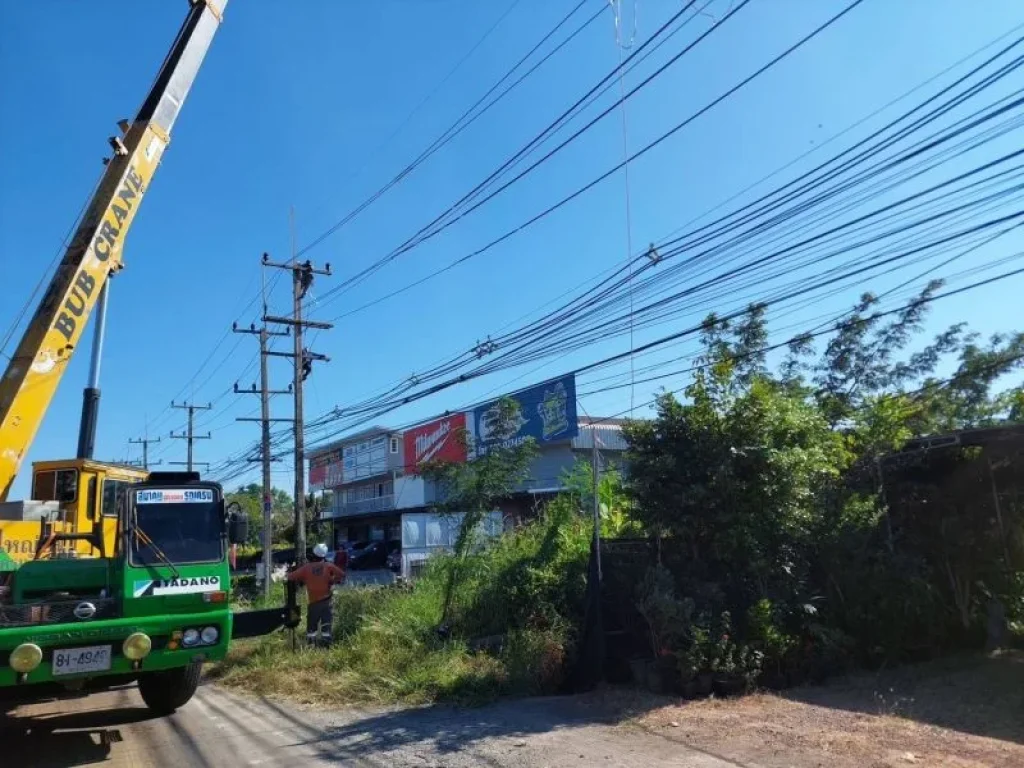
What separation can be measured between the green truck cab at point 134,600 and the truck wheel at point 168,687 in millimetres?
55

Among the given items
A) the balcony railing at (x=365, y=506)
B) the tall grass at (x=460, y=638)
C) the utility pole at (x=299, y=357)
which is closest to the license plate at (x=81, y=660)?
the tall grass at (x=460, y=638)

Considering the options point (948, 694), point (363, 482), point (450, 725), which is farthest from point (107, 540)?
point (363, 482)

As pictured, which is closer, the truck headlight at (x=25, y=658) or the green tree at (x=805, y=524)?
the truck headlight at (x=25, y=658)

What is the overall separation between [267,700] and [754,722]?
5.54 m

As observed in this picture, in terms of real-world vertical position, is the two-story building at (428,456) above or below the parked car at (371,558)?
above

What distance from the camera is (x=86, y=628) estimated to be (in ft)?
21.9

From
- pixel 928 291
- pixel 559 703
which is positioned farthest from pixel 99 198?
Answer: pixel 928 291

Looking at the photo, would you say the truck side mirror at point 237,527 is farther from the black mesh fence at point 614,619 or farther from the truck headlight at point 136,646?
the black mesh fence at point 614,619

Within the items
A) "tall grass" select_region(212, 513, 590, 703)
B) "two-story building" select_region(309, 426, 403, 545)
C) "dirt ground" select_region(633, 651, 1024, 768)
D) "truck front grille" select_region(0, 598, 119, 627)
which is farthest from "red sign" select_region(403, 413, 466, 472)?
"truck front grille" select_region(0, 598, 119, 627)

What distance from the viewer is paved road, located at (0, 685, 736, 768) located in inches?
258

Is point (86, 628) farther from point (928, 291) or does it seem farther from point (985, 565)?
point (928, 291)

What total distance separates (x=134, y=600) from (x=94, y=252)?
4685 millimetres

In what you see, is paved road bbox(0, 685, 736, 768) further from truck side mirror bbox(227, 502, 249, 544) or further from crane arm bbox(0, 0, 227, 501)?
crane arm bbox(0, 0, 227, 501)

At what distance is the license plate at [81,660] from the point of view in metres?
6.55
